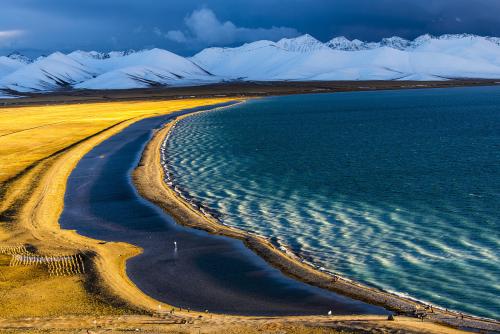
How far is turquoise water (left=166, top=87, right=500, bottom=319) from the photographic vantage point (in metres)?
27.1

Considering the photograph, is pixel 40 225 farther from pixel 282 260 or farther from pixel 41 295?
pixel 282 260

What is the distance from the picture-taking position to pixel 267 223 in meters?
36.8

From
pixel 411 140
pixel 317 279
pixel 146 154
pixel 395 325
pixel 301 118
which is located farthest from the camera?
pixel 301 118

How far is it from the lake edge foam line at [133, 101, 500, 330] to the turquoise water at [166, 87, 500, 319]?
0.93 m

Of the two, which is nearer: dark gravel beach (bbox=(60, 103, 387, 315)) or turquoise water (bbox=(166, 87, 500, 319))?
dark gravel beach (bbox=(60, 103, 387, 315))

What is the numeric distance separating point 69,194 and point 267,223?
18.7 meters

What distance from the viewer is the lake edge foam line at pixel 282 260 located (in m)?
22.0

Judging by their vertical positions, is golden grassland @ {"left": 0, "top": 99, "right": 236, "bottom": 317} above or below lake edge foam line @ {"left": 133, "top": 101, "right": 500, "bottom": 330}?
above

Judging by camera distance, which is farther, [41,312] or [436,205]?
[436,205]

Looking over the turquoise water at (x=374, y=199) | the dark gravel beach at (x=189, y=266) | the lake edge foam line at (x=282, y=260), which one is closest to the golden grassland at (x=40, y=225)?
the dark gravel beach at (x=189, y=266)

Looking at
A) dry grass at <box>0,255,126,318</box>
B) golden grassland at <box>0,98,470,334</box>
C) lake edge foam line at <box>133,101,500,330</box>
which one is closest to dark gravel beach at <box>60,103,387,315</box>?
lake edge foam line at <box>133,101,500,330</box>

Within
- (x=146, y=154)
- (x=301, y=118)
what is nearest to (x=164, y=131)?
(x=146, y=154)

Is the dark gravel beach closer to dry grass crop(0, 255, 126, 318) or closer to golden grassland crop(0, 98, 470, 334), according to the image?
golden grassland crop(0, 98, 470, 334)

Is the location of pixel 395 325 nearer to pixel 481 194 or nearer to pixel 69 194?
pixel 481 194
